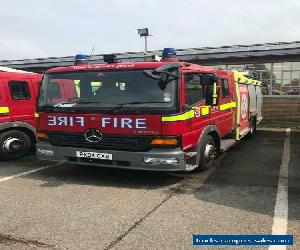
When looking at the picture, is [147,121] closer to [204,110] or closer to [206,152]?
[204,110]

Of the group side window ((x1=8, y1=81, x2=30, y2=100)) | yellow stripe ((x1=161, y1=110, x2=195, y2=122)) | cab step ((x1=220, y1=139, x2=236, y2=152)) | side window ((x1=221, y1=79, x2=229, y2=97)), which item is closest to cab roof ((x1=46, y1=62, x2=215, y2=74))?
yellow stripe ((x1=161, y1=110, x2=195, y2=122))

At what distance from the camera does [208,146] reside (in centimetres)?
736

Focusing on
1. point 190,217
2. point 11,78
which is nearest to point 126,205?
point 190,217

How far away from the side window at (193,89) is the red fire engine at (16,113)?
4.40 meters

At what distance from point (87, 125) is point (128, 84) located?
102 centimetres

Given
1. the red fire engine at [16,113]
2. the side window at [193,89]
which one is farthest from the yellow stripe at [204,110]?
the red fire engine at [16,113]

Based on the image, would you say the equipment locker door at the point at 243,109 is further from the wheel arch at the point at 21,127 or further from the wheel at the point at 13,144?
the wheel at the point at 13,144

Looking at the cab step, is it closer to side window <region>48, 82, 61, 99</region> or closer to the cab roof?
the cab roof

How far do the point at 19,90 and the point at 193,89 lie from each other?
454cm

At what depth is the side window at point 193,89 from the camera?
634 cm

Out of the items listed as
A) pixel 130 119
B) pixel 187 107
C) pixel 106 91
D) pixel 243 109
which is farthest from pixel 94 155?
pixel 243 109

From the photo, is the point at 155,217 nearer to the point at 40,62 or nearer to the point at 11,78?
the point at 11,78

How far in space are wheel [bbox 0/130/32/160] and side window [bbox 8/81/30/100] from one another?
0.83 metres

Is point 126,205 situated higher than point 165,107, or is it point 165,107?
point 165,107
